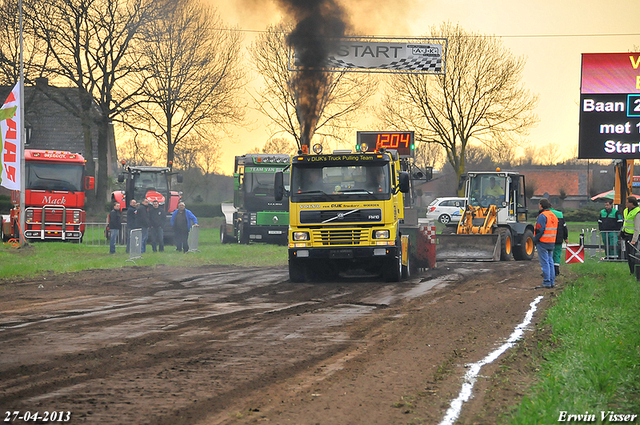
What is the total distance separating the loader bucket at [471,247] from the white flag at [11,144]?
1399cm

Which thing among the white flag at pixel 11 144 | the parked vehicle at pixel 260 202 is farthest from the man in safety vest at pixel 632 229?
the white flag at pixel 11 144

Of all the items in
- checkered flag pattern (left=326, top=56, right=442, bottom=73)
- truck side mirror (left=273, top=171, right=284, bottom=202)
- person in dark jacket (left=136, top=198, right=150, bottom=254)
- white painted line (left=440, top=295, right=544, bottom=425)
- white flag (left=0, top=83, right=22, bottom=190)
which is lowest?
white painted line (left=440, top=295, right=544, bottom=425)

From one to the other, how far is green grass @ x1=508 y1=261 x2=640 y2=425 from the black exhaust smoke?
1073cm

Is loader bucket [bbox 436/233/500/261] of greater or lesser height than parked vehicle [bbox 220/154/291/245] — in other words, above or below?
below

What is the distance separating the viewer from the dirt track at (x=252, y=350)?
18.5 feet

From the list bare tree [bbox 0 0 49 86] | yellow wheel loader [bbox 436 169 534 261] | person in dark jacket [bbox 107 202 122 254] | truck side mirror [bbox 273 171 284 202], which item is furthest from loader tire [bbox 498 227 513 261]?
bare tree [bbox 0 0 49 86]

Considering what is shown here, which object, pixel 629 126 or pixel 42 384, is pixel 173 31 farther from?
pixel 42 384

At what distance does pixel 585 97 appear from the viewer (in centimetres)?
1838

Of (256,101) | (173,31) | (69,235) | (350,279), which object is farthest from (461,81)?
(350,279)

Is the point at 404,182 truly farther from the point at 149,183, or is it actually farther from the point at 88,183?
the point at 88,183

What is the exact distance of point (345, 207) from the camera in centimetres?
1518

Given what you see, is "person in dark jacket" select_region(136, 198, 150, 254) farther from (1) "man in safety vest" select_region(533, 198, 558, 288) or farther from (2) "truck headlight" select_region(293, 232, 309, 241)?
(1) "man in safety vest" select_region(533, 198, 558, 288)

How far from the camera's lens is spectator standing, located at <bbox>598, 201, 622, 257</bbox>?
21.0 m

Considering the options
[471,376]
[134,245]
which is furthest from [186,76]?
[471,376]
